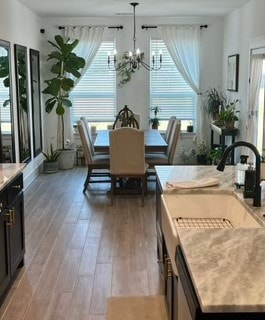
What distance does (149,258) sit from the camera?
412 cm

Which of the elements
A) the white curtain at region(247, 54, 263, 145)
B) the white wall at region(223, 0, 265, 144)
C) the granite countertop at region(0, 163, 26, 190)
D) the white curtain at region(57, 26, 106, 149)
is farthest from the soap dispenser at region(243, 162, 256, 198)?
the white curtain at region(57, 26, 106, 149)

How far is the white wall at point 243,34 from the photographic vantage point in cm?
612

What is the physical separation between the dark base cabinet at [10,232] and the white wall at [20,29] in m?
2.64

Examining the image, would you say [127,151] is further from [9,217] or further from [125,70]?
[125,70]

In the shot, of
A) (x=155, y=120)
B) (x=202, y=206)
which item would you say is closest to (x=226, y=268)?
(x=202, y=206)

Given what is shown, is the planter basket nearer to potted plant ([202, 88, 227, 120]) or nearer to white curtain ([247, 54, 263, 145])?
potted plant ([202, 88, 227, 120])

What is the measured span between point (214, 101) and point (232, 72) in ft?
2.56

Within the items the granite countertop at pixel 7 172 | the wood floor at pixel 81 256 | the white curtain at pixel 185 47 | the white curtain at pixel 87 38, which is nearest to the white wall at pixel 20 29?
the white curtain at pixel 87 38

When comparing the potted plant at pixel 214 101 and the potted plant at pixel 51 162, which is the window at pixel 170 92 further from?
the potted plant at pixel 51 162

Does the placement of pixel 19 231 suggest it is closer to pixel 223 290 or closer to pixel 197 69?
pixel 223 290

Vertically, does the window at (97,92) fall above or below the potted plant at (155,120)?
above

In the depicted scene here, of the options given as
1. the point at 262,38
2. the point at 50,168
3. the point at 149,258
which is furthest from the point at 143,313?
the point at 50,168

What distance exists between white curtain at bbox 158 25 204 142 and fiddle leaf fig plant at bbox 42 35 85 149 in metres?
1.69

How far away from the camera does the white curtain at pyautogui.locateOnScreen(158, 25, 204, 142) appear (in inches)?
326
